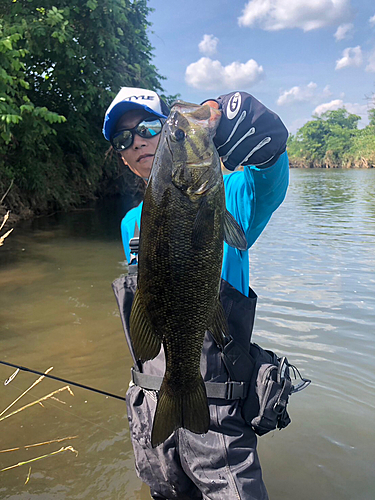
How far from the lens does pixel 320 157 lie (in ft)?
295

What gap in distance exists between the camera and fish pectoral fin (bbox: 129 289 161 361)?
165 cm

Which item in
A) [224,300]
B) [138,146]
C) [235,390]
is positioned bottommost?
[235,390]

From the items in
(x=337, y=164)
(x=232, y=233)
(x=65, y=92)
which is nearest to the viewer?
(x=232, y=233)

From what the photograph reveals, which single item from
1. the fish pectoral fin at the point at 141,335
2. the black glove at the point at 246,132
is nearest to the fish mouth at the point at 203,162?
the black glove at the point at 246,132

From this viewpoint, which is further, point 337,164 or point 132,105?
point 337,164

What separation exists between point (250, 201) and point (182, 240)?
0.86 metres

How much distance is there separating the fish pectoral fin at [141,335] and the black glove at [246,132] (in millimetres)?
767

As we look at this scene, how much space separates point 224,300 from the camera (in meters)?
2.19

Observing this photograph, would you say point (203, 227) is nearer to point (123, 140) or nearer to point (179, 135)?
point (179, 135)

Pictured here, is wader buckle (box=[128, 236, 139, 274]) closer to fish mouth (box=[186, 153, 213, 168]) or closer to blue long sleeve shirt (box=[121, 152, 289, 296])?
blue long sleeve shirt (box=[121, 152, 289, 296])

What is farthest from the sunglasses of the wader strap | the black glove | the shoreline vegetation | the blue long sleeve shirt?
the shoreline vegetation

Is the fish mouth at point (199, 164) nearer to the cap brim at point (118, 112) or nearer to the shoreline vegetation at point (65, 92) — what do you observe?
the cap brim at point (118, 112)

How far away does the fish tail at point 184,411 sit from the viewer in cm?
179

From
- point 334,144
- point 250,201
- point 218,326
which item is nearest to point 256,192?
point 250,201
